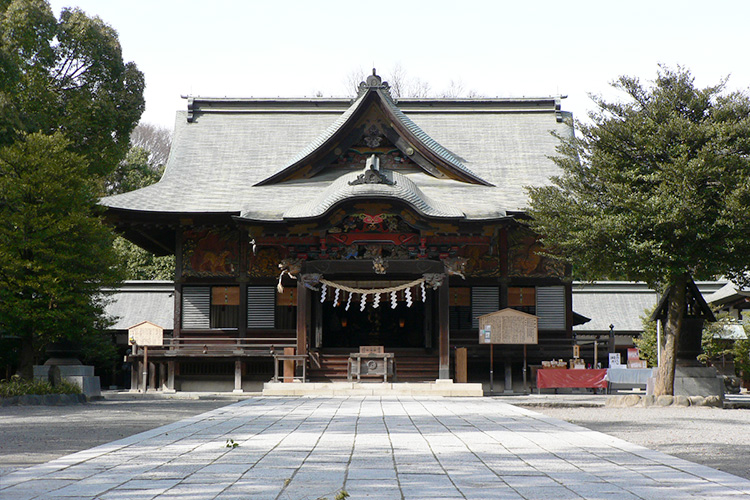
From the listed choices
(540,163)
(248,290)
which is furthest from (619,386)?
(248,290)

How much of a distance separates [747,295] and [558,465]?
22461 mm

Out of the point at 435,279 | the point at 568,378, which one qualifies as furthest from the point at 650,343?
the point at 435,279

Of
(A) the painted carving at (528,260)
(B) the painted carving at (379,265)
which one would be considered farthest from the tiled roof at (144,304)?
(A) the painted carving at (528,260)

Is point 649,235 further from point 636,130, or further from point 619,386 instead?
point 619,386

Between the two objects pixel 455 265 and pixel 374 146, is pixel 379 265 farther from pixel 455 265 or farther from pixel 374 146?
pixel 374 146

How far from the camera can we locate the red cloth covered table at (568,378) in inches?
780

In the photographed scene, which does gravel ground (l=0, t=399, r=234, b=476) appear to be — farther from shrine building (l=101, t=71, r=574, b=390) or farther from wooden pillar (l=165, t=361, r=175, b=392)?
shrine building (l=101, t=71, r=574, b=390)

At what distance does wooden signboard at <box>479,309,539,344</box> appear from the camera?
19.9m

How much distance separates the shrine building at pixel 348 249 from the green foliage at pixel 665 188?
11.4 ft

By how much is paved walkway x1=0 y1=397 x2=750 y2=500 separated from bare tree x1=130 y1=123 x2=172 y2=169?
41.0 metres

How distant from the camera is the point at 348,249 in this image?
20500 mm

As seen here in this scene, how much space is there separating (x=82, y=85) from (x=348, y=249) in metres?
12.4

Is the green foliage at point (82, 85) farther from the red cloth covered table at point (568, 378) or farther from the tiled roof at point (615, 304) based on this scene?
the tiled roof at point (615, 304)

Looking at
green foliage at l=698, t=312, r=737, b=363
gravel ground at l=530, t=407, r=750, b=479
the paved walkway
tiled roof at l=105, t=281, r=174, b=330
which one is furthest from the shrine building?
the paved walkway
